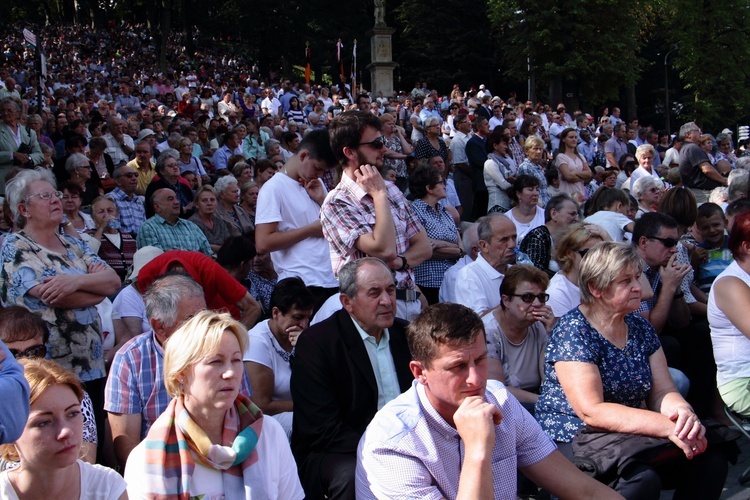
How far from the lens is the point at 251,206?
8625 mm

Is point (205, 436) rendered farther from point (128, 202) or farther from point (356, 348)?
point (128, 202)

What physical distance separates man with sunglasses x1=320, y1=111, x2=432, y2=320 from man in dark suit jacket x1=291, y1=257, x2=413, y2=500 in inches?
12.8

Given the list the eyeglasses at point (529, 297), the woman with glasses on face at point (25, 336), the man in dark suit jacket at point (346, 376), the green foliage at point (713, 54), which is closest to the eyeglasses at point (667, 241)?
the eyeglasses at point (529, 297)

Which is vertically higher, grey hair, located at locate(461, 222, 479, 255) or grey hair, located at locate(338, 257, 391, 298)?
grey hair, located at locate(338, 257, 391, 298)

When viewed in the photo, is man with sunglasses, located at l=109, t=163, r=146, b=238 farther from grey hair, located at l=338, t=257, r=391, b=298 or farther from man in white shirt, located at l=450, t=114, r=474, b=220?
man in white shirt, located at l=450, t=114, r=474, b=220

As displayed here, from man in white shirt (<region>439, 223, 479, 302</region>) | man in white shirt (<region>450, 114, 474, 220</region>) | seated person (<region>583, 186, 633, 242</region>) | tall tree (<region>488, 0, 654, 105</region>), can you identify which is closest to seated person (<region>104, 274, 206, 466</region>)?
man in white shirt (<region>439, 223, 479, 302</region>)

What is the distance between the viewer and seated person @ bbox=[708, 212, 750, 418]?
14.8 feet

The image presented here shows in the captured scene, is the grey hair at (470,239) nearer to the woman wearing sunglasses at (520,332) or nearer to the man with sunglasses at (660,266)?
the man with sunglasses at (660,266)

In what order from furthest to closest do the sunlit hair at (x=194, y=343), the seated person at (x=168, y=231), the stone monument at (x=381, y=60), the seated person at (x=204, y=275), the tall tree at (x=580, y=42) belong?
the tall tree at (x=580, y=42)
the stone monument at (x=381, y=60)
the seated person at (x=168, y=231)
the seated person at (x=204, y=275)
the sunlit hair at (x=194, y=343)

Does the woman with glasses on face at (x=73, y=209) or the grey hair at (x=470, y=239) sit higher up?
the woman with glasses on face at (x=73, y=209)

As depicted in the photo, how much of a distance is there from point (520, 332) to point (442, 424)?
204cm

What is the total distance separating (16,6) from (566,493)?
56.0 metres

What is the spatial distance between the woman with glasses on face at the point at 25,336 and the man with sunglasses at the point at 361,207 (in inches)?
59.0

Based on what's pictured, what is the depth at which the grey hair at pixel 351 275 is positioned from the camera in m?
3.94
